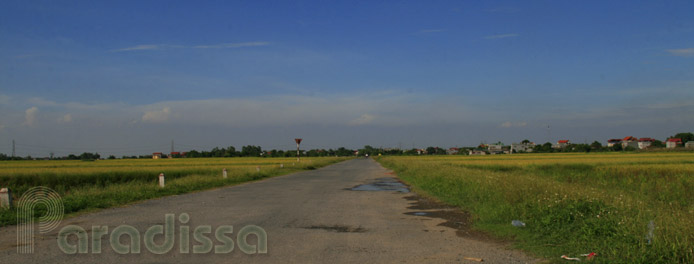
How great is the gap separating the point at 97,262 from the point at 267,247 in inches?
87.8

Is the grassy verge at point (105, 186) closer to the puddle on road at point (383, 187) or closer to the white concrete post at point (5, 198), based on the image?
the white concrete post at point (5, 198)

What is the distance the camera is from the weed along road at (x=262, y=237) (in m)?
6.09

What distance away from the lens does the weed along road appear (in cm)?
609

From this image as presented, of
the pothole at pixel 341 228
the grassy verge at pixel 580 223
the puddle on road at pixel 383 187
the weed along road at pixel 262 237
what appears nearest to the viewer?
the grassy verge at pixel 580 223

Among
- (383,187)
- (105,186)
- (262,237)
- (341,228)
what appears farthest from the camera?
(105,186)

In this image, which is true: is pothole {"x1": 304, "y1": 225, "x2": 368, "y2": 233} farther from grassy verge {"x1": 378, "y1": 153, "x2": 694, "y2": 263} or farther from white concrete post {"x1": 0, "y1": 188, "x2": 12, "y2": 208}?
white concrete post {"x1": 0, "y1": 188, "x2": 12, "y2": 208}

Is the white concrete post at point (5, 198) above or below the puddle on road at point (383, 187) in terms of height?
above

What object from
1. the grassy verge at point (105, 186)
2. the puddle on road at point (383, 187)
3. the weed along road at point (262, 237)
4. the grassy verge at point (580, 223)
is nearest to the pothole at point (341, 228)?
the weed along road at point (262, 237)

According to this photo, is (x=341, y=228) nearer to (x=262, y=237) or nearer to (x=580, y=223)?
(x=262, y=237)

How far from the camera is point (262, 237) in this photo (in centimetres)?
753

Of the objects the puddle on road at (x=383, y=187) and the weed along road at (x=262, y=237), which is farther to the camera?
the puddle on road at (x=383, y=187)

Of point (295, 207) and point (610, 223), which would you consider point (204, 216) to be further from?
point (610, 223)

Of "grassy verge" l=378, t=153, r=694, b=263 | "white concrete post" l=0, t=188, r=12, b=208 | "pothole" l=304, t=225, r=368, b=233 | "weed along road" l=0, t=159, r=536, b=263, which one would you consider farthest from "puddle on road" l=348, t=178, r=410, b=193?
"white concrete post" l=0, t=188, r=12, b=208

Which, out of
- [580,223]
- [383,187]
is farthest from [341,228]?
[383,187]
